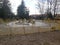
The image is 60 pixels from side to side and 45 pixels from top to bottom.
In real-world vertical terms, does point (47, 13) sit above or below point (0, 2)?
below

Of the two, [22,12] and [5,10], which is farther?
[22,12]

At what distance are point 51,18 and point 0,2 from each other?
2209 millimetres

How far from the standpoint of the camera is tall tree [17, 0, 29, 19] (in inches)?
238

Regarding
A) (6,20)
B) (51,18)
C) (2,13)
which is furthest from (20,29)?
(51,18)

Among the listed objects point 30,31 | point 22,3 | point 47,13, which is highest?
point 22,3

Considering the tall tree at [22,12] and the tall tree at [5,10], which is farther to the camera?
the tall tree at [22,12]

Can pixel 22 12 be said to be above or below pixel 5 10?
below

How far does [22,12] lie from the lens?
626 cm

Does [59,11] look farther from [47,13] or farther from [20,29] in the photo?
[20,29]

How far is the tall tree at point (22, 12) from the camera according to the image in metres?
6.04

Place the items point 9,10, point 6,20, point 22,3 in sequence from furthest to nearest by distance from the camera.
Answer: point 22,3 → point 9,10 → point 6,20

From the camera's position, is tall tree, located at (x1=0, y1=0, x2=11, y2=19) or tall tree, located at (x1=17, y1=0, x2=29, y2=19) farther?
tall tree, located at (x1=17, y1=0, x2=29, y2=19)

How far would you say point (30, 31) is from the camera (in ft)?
16.7

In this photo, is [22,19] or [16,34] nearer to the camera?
[16,34]
